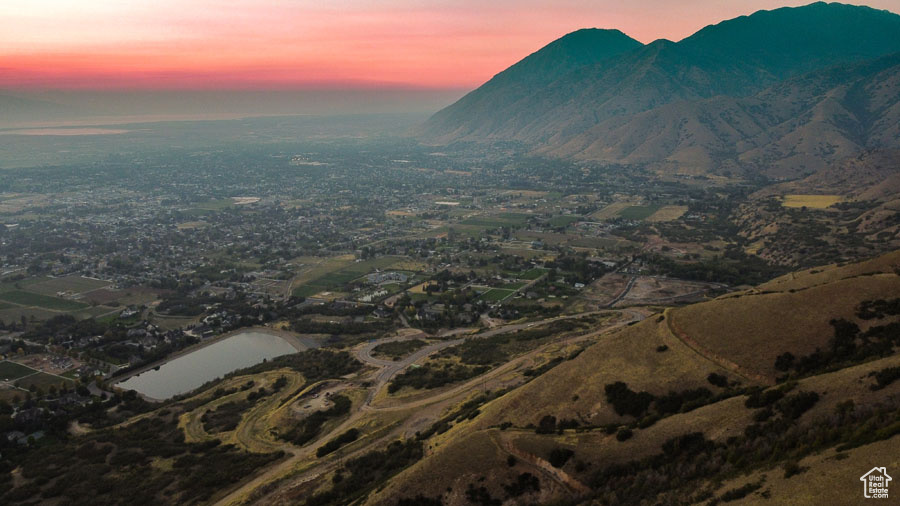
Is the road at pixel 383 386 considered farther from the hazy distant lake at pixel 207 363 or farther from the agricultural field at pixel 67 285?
the agricultural field at pixel 67 285

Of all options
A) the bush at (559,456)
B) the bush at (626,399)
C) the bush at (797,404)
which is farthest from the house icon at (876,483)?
the bush at (626,399)

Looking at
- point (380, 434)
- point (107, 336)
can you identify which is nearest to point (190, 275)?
point (107, 336)

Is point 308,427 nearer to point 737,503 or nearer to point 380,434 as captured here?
point 380,434

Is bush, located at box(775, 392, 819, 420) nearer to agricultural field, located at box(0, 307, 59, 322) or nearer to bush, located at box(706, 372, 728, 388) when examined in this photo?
bush, located at box(706, 372, 728, 388)

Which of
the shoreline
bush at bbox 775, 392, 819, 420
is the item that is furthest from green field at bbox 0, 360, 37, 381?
bush at bbox 775, 392, 819, 420

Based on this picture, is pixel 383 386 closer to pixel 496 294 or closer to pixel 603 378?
pixel 603 378

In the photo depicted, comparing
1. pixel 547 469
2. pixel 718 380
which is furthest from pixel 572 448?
A: pixel 718 380

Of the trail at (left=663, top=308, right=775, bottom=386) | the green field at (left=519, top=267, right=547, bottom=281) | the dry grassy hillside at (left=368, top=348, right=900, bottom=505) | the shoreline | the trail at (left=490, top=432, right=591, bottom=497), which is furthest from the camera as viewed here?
the green field at (left=519, top=267, right=547, bottom=281)
